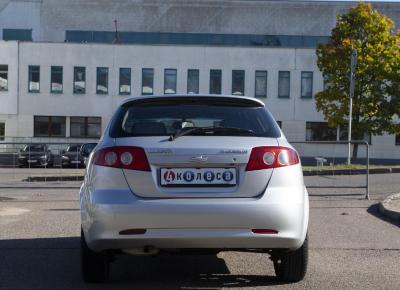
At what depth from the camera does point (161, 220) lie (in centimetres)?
504

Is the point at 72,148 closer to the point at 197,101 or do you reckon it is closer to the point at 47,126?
the point at 197,101

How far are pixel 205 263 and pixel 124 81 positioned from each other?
40.6 m

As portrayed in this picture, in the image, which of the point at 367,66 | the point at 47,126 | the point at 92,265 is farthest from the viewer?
the point at 47,126

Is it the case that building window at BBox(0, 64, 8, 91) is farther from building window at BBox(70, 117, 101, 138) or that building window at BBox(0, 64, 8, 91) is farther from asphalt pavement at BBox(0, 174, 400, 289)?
asphalt pavement at BBox(0, 174, 400, 289)

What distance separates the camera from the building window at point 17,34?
55031 millimetres

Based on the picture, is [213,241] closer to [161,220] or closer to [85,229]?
[161,220]

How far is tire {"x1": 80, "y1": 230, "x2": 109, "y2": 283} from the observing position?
18.5 feet

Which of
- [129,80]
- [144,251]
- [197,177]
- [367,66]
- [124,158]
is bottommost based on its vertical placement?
[144,251]

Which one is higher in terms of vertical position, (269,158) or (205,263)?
(269,158)

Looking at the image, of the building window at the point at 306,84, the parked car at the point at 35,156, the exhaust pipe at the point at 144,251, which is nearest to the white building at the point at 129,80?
the building window at the point at 306,84

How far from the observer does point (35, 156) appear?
21672mm

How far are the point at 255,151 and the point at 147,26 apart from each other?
52883 mm

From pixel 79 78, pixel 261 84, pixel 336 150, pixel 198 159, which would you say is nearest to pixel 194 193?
pixel 198 159

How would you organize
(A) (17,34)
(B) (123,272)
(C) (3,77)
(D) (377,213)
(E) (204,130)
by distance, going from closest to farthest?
1. (E) (204,130)
2. (B) (123,272)
3. (D) (377,213)
4. (C) (3,77)
5. (A) (17,34)
